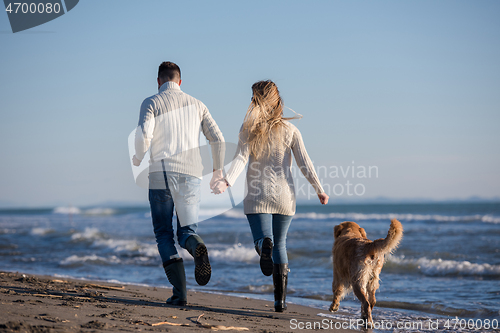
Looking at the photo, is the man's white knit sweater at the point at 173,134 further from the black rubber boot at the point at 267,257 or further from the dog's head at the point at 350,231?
the dog's head at the point at 350,231

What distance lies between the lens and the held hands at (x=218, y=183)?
3299 millimetres

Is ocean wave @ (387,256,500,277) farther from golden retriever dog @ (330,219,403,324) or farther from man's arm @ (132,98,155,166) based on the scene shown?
man's arm @ (132,98,155,166)

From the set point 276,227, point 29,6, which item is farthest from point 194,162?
point 29,6

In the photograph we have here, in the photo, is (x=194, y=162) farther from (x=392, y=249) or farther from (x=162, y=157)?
(x=392, y=249)

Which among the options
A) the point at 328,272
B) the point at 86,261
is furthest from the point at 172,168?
the point at 86,261

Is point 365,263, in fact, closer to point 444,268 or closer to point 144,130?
point 144,130

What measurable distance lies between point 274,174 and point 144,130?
3.79 ft

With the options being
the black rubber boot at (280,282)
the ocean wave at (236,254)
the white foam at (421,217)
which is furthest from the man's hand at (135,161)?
the white foam at (421,217)

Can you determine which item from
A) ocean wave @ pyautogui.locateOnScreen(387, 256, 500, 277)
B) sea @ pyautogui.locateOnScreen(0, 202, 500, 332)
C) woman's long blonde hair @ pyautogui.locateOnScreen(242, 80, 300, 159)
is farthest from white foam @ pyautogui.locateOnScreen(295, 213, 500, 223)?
woman's long blonde hair @ pyautogui.locateOnScreen(242, 80, 300, 159)

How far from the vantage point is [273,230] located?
3.42m

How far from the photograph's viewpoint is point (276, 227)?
3.38 metres

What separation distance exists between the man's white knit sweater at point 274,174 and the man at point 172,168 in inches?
8.5

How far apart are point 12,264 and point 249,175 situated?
702 centimetres

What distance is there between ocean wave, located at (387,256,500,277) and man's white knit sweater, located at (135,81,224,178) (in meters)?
5.10
